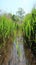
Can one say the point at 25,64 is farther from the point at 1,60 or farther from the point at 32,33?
the point at 32,33

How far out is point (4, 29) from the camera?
854 centimetres

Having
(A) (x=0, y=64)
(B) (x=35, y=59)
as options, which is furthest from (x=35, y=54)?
(A) (x=0, y=64)

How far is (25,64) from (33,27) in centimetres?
222

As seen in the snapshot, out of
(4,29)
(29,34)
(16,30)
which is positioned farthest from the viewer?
(16,30)

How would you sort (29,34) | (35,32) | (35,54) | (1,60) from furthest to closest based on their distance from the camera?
(29,34) → (35,32) → (35,54) → (1,60)

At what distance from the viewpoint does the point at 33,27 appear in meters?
6.85

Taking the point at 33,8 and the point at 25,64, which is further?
the point at 33,8

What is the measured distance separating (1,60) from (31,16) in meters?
Answer: 2.73

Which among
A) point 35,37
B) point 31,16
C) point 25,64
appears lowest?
point 25,64

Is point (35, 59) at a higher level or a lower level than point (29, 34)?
lower

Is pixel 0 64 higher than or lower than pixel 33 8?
lower

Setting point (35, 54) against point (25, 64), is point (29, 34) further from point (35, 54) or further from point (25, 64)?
point (25, 64)

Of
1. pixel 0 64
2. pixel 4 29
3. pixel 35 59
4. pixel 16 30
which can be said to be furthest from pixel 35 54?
pixel 16 30

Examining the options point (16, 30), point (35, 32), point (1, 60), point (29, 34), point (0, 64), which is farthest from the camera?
point (16, 30)
